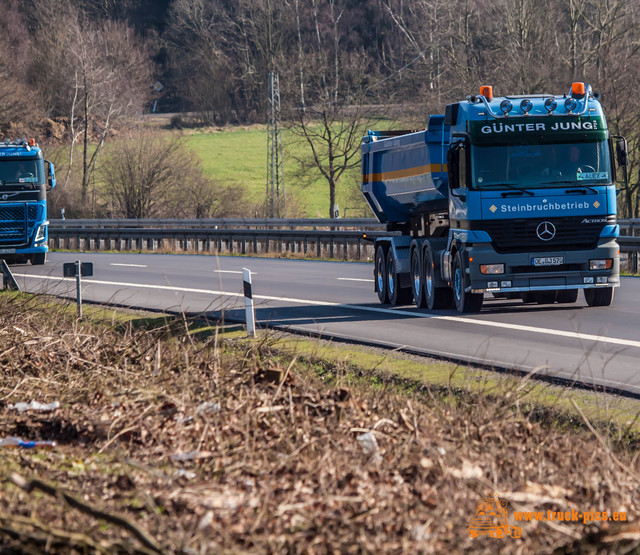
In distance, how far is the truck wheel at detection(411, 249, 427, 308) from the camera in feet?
56.4

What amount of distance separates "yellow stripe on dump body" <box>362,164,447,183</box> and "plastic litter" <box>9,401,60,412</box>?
31.4 ft

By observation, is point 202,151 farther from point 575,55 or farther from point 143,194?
point 575,55

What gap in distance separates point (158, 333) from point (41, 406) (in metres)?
2.70

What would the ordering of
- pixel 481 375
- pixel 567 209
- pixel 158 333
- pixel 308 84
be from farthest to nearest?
pixel 308 84
pixel 567 209
pixel 158 333
pixel 481 375

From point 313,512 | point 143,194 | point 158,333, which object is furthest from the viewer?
point 143,194

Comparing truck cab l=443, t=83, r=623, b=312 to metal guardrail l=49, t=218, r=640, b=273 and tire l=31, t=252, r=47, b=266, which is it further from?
tire l=31, t=252, r=47, b=266

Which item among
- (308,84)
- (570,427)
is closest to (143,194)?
(308,84)

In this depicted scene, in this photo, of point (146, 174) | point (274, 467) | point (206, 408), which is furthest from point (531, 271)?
point (146, 174)

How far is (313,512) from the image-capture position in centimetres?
518

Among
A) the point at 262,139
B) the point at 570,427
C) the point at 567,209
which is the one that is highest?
the point at 262,139

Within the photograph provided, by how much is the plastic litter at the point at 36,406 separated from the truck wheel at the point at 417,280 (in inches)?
388

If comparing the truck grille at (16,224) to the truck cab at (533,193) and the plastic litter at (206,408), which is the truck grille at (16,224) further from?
the plastic litter at (206,408)

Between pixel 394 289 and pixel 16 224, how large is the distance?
15.9 meters

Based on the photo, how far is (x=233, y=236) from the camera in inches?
1485
